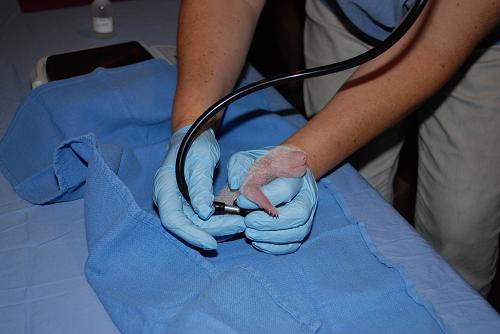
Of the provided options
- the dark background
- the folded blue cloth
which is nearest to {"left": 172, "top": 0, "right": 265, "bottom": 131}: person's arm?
the folded blue cloth

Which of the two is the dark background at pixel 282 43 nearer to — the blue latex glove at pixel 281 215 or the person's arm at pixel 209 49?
the person's arm at pixel 209 49

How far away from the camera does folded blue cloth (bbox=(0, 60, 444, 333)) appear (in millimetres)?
623

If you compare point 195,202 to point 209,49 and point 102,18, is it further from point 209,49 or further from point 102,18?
point 102,18

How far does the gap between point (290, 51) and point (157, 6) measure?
1.10 meters

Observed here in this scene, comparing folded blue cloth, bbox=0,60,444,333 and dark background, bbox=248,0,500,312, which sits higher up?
folded blue cloth, bbox=0,60,444,333

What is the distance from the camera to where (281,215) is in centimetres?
70

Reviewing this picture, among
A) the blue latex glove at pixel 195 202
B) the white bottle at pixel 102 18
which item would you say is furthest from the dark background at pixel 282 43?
the blue latex glove at pixel 195 202

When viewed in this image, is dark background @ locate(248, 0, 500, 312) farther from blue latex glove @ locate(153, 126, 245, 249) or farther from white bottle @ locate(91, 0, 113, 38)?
blue latex glove @ locate(153, 126, 245, 249)

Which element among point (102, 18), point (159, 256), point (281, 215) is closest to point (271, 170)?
point (281, 215)

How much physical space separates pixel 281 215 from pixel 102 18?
0.99 meters

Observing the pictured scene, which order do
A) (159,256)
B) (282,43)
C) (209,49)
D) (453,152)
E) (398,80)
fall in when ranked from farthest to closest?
(282,43) < (453,152) < (209,49) < (398,80) < (159,256)

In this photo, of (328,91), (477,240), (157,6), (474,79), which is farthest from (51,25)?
(477,240)

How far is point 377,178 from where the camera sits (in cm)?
123

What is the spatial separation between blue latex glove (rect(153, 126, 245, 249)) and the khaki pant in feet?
1.71
